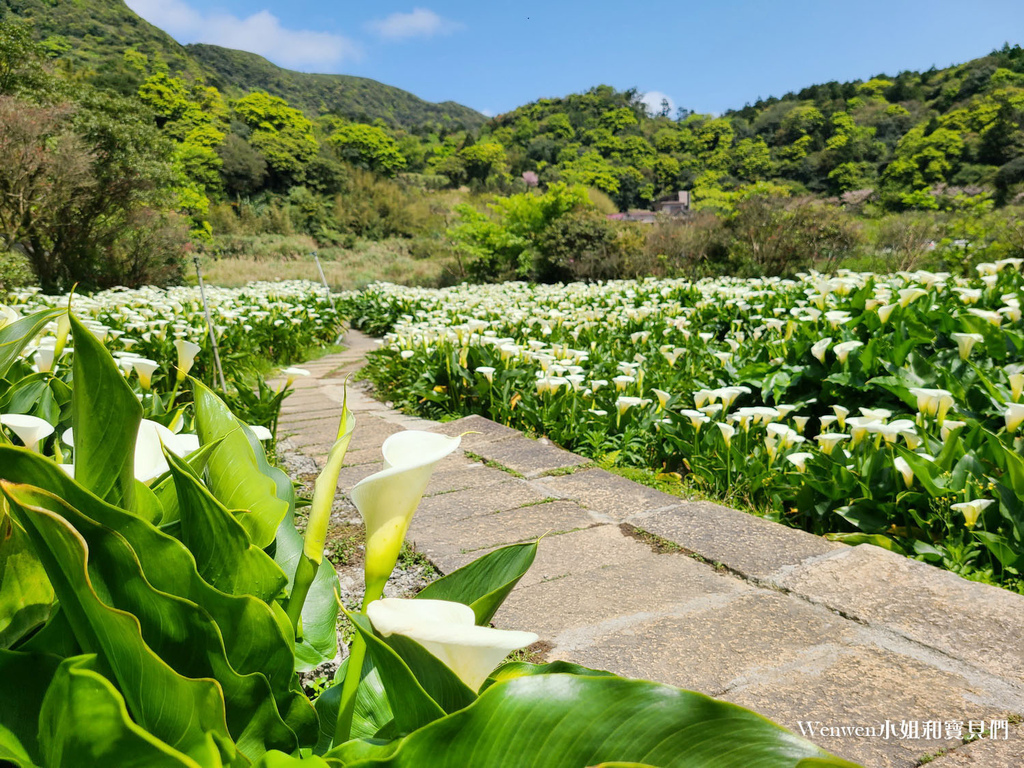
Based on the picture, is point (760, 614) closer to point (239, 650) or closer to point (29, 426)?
point (239, 650)

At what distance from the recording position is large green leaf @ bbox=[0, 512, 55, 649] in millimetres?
595

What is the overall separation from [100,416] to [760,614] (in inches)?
63.1

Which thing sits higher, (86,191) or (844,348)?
(86,191)

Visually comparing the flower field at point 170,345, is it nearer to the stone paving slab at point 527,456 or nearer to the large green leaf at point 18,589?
the large green leaf at point 18,589

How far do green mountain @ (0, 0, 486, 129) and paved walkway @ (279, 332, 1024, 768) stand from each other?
29296 millimetres

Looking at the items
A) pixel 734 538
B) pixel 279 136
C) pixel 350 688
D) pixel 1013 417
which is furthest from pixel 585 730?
pixel 279 136

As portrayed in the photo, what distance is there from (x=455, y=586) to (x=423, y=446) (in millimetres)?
163

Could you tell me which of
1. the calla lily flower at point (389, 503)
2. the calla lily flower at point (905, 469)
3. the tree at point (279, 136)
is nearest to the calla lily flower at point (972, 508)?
the calla lily flower at point (905, 469)

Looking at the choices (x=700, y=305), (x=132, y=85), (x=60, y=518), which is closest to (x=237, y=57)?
(x=132, y=85)

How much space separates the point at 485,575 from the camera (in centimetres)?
69

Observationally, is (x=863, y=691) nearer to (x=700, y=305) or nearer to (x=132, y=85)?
(x=700, y=305)

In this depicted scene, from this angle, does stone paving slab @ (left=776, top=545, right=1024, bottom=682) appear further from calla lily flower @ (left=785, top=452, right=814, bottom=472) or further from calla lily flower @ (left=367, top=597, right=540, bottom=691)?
calla lily flower @ (left=367, top=597, right=540, bottom=691)

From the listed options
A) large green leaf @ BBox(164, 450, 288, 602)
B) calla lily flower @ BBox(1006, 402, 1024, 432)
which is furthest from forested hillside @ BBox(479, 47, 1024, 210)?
large green leaf @ BBox(164, 450, 288, 602)

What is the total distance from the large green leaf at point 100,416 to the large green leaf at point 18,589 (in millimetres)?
75
